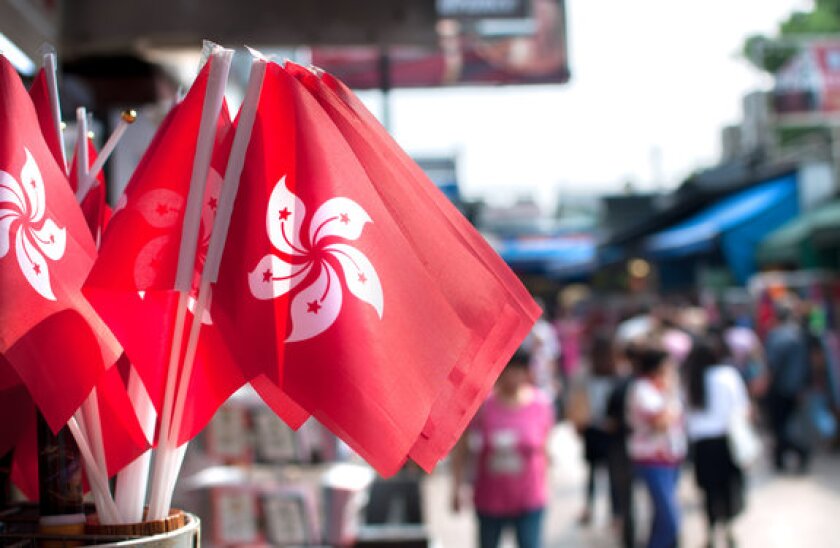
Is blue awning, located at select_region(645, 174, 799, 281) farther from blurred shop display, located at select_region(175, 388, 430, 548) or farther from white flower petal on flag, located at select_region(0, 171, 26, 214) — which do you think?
white flower petal on flag, located at select_region(0, 171, 26, 214)

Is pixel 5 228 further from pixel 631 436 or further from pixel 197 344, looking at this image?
pixel 631 436

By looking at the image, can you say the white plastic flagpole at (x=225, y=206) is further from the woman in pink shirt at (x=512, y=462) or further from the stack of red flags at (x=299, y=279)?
the woman in pink shirt at (x=512, y=462)

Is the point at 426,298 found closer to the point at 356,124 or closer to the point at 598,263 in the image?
the point at 356,124

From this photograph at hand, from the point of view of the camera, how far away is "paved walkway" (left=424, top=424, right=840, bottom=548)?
9703 mm

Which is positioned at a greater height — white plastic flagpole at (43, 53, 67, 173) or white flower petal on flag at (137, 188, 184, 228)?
white plastic flagpole at (43, 53, 67, 173)

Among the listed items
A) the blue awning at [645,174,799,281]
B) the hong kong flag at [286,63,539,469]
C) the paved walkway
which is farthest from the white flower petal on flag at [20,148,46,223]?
the blue awning at [645,174,799,281]

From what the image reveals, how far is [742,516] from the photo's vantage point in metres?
10.0

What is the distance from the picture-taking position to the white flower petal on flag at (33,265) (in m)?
1.64

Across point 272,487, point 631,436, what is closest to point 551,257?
point 631,436

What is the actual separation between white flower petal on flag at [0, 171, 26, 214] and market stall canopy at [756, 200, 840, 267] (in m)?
16.8

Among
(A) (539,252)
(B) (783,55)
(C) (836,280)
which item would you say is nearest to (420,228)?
(C) (836,280)

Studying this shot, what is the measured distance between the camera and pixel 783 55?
1588 inches

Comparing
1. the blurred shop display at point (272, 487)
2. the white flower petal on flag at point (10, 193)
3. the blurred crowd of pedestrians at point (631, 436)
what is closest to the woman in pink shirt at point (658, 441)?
the blurred crowd of pedestrians at point (631, 436)

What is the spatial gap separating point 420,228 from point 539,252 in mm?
32561
